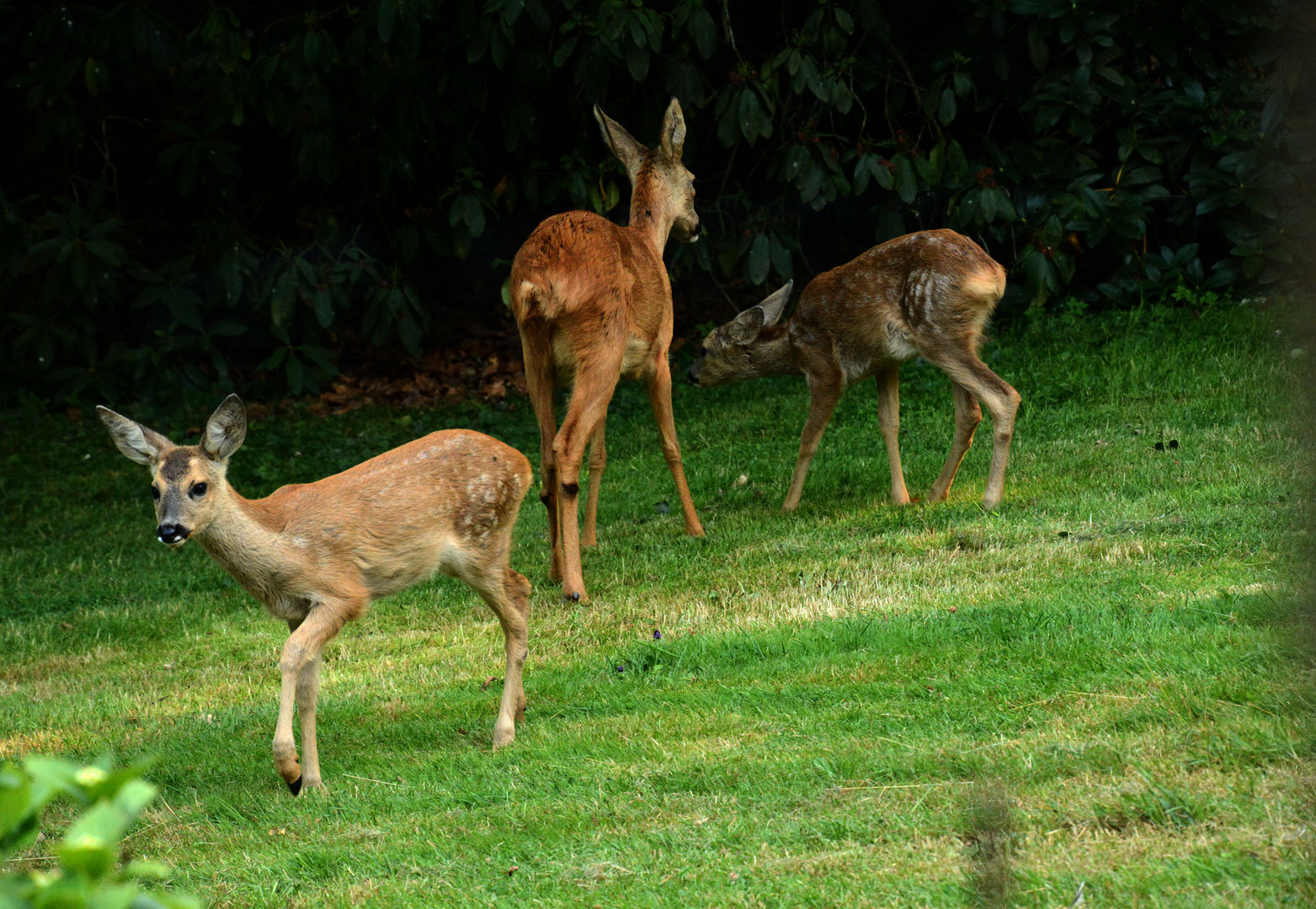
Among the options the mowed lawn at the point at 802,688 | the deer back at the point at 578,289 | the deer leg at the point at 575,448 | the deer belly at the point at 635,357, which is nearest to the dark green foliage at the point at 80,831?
the mowed lawn at the point at 802,688

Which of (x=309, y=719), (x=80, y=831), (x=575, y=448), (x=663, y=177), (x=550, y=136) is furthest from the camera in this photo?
(x=550, y=136)

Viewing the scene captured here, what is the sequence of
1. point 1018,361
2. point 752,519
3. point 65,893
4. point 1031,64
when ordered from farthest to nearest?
point 1031,64 < point 1018,361 < point 752,519 < point 65,893

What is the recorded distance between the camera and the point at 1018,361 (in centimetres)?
1135

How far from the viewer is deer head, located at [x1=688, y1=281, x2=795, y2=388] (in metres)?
9.84

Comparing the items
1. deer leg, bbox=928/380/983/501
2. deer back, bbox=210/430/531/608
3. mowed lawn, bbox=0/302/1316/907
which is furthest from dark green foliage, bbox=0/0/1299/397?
deer back, bbox=210/430/531/608

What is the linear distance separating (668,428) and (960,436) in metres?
1.82

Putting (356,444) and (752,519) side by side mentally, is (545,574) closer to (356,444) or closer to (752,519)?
(752,519)

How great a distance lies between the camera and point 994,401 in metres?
8.15

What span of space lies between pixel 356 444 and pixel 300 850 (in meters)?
7.75

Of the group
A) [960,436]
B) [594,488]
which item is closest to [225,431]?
[594,488]

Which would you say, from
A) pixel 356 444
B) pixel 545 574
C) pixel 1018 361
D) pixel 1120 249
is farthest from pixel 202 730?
pixel 1120 249

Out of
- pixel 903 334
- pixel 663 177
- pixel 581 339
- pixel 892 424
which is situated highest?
pixel 663 177

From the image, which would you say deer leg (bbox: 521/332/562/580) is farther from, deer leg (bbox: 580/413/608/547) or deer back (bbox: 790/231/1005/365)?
deer back (bbox: 790/231/1005/365)

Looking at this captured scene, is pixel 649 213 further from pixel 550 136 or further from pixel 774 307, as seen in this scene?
pixel 550 136
